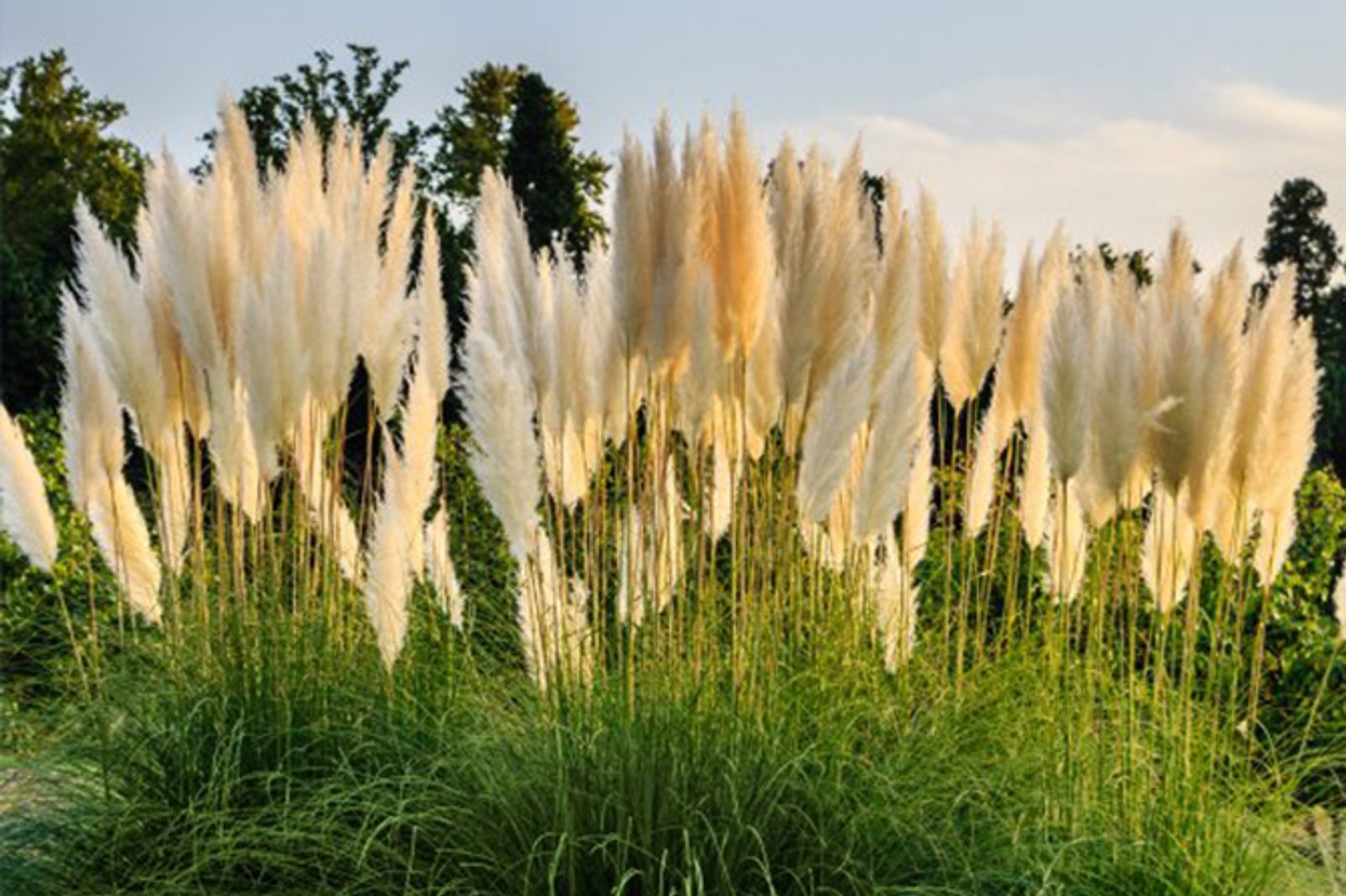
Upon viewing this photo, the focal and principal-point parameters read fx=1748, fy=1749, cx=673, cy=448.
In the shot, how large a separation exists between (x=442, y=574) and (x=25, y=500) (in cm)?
132

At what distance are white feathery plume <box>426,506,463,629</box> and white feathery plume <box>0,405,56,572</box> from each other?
1.17m

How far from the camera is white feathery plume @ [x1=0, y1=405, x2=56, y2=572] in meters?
5.44

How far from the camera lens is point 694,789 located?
423cm

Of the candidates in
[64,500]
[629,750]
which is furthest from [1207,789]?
[64,500]

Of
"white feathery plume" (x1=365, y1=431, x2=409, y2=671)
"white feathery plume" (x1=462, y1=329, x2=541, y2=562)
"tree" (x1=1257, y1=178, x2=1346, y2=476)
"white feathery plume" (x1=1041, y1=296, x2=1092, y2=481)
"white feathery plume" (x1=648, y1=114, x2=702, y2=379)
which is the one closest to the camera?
"white feathery plume" (x1=462, y1=329, x2=541, y2=562)

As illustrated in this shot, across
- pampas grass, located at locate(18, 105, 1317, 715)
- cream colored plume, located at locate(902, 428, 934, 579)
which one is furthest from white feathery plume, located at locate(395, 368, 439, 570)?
cream colored plume, located at locate(902, 428, 934, 579)

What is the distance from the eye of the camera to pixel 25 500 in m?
5.48

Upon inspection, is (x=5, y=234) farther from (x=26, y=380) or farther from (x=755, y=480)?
(x=755, y=480)

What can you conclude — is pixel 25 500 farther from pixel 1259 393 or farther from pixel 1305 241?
pixel 1305 241

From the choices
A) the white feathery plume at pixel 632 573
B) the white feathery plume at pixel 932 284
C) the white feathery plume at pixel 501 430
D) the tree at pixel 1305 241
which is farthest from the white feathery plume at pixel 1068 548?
the tree at pixel 1305 241

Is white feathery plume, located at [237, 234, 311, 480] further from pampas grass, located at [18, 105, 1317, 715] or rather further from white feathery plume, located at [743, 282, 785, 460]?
white feathery plume, located at [743, 282, 785, 460]

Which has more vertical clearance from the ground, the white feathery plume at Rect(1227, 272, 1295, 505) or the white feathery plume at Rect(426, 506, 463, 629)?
the white feathery plume at Rect(1227, 272, 1295, 505)

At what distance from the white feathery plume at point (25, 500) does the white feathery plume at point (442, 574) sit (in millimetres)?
1170

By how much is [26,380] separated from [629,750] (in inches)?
664
